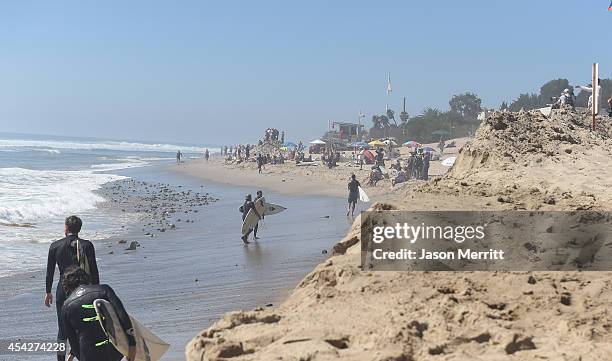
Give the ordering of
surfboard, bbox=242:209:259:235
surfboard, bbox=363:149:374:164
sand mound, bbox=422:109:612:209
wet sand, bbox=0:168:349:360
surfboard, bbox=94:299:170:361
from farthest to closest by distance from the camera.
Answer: surfboard, bbox=363:149:374:164, surfboard, bbox=242:209:259:235, wet sand, bbox=0:168:349:360, sand mound, bbox=422:109:612:209, surfboard, bbox=94:299:170:361

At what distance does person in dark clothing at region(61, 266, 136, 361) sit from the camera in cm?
461

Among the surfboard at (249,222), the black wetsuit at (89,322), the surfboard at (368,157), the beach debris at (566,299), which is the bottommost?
the surfboard at (249,222)

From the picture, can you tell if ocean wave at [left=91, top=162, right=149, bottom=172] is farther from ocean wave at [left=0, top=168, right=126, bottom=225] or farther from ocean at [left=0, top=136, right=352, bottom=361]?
ocean at [left=0, top=136, right=352, bottom=361]

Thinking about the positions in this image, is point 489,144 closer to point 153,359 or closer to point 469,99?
point 153,359

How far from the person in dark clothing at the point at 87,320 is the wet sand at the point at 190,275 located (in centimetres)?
199

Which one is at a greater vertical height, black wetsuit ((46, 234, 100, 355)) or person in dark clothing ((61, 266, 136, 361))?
black wetsuit ((46, 234, 100, 355))

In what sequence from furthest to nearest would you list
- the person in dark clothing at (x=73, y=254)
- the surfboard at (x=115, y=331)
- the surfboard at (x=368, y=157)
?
1. the surfboard at (x=368, y=157)
2. the person in dark clothing at (x=73, y=254)
3. the surfboard at (x=115, y=331)

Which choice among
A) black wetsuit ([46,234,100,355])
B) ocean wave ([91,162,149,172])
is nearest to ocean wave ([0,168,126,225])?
ocean wave ([91,162,149,172])

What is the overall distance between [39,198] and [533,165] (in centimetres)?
2463

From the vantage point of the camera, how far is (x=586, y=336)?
12.6 feet

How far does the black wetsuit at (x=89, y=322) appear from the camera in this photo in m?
4.60

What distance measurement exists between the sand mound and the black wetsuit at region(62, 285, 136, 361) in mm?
3887

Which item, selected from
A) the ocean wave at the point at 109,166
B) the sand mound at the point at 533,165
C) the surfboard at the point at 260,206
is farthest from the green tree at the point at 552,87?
the sand mound at the point at 533,165

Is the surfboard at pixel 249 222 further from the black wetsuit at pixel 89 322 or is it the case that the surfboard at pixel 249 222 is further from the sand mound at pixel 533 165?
the black wetsuit at pixel 89 322
